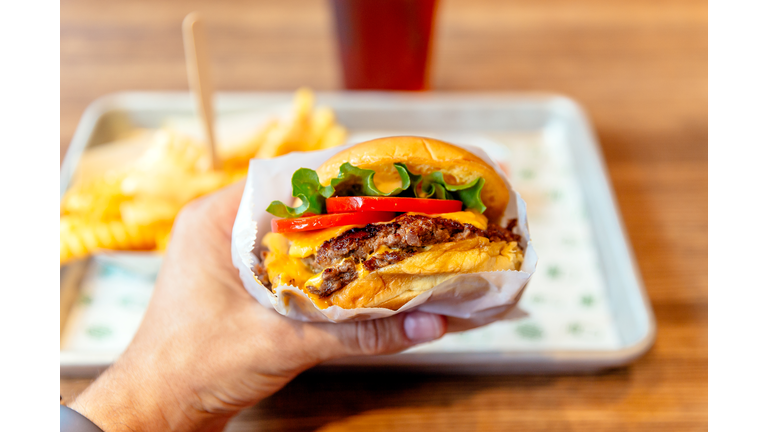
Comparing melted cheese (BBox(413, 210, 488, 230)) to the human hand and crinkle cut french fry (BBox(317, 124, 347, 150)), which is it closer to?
the human hand

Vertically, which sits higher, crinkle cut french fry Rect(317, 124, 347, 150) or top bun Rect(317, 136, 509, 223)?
top bun Rect(317, 136, 509, 223)

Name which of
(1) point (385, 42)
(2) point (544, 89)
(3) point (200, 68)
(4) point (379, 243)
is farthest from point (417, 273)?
(2) point (544, 89)

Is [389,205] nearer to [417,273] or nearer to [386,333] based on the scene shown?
[417,273]

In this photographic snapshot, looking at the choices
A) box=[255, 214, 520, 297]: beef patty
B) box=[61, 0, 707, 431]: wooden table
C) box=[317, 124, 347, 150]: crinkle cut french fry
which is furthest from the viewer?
box=[317, 124, 347, 150]: crinkle cut french fry

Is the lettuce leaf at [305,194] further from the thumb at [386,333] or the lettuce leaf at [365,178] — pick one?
the thumb at [386,333]

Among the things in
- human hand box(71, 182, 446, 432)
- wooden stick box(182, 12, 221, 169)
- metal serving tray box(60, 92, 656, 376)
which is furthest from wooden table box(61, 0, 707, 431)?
wooden stick box(182, 12, 221, 169)

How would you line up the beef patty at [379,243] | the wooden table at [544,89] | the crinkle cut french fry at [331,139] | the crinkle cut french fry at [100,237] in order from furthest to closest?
the crinkle cut french fry at [331,139]
the crinkle cut french fry at [100,237]
the wooden table at [544,89]
the beef patty at [379,243]

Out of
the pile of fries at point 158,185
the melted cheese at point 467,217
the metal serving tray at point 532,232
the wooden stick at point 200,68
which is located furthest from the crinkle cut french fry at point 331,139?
the melted cheese at point 467,217
